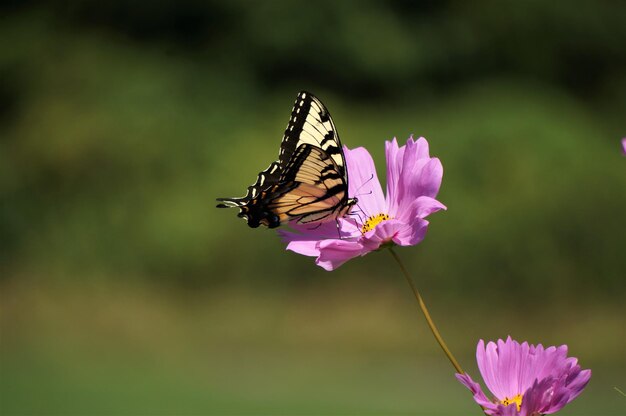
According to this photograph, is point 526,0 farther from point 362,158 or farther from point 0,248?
point 362,158

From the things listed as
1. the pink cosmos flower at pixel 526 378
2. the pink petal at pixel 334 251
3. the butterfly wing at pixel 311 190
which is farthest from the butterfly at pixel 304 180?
the pink cosmos flower at pixel 526 378

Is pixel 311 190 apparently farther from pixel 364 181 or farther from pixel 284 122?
pixel 284 122

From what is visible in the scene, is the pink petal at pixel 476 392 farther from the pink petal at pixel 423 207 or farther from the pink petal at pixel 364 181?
the pink petal at pixel 364 181

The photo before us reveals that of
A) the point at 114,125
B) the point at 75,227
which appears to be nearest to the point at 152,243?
the point at 75,227

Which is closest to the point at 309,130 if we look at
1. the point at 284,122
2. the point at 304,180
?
the point at 304,180

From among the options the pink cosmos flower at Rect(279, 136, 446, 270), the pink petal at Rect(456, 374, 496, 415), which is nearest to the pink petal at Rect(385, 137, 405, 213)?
the pink cosmos flower at Rect(279, 136, 446, 270)

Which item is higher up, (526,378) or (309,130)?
(309,130)
